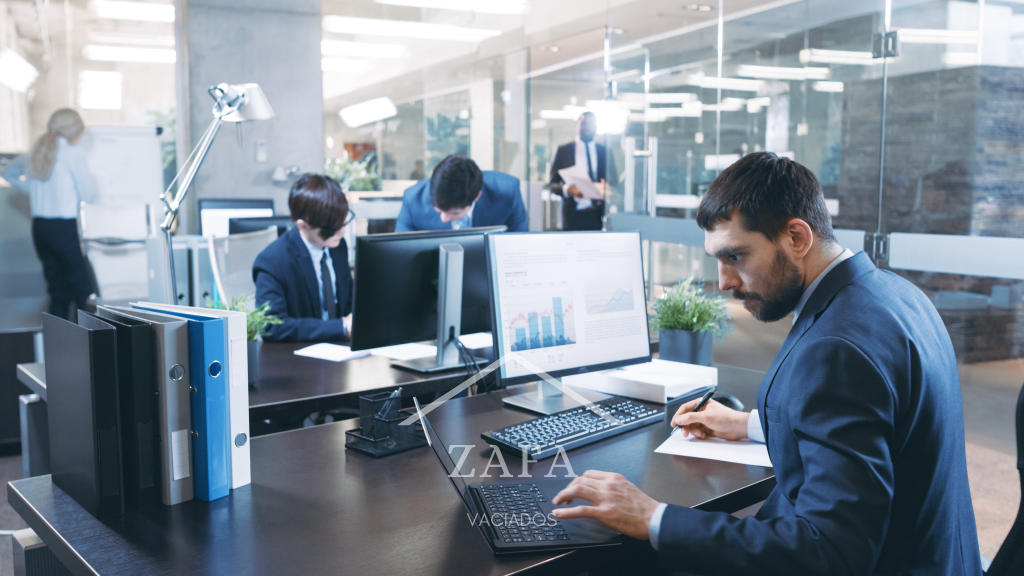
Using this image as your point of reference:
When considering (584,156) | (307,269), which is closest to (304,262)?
(307,269)

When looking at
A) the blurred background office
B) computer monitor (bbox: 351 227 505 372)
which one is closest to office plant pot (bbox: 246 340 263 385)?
computer monitor (bbox: 351 227 505 372)

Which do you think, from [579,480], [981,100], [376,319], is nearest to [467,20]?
[981,100]

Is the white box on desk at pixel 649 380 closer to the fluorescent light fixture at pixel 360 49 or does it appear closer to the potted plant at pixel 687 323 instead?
the potted plant at pixel 687 323

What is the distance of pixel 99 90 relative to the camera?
653 cm

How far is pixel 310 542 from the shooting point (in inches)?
45.4

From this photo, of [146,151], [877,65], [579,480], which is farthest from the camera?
[146,151]

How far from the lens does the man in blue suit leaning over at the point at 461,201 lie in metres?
3.38

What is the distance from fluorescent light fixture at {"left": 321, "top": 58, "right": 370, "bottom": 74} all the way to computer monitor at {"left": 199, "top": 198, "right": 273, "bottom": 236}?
145 cm

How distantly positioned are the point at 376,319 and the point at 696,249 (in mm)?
2725

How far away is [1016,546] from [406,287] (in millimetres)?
1564

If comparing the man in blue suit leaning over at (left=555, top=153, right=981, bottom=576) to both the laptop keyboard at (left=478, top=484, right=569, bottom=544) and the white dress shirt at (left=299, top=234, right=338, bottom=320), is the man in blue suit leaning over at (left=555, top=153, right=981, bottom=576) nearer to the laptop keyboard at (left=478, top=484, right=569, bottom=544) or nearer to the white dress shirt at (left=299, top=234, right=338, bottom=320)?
the laptop keyboard at (left=478, top=484, right=569, bottom=544)

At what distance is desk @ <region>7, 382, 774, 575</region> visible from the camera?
3.59ft

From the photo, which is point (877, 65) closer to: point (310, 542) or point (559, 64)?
point (310, 542)

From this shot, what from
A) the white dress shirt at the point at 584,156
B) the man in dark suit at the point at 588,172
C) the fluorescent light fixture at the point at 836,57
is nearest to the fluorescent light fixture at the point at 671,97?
the fluorescent light fixture at the point at 836,57
